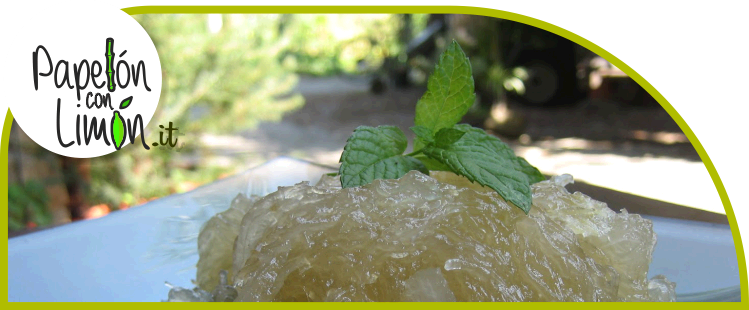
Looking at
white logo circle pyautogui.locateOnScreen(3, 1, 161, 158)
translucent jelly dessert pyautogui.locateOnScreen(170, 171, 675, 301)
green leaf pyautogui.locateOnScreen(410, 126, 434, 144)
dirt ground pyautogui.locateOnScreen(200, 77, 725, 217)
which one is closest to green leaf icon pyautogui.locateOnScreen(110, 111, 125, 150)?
white logo circle pyautogui.locateOnScreen(3, 1, 161, 158)

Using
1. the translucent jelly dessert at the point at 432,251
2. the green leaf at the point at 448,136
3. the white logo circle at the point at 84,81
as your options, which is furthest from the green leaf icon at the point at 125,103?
the green leaf at the point at 448,136

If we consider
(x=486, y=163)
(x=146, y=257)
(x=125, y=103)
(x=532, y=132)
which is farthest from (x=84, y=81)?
(x=532, y=132)

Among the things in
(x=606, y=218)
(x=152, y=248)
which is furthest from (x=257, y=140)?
(x=606, y=218)

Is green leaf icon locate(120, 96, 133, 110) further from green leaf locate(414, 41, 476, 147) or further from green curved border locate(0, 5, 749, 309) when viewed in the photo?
green leaf locate(414, 41, 476, 147)

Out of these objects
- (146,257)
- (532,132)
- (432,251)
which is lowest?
(532,132)

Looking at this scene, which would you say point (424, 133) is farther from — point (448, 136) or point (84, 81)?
point (84, 81)

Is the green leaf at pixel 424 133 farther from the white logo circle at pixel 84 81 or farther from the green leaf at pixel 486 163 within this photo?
the white logo circle at pixel 84 81
